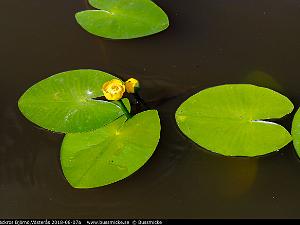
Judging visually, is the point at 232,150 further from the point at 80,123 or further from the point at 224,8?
the point at 224,8

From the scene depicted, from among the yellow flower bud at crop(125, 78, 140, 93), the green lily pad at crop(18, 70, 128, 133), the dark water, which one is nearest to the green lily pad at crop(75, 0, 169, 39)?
the dark water

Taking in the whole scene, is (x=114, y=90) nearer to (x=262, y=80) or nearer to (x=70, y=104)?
(x=70, y=104)

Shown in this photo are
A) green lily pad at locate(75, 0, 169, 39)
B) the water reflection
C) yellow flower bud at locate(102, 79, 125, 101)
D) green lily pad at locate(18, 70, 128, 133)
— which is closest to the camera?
yellow flower bud at locate(102, 79, 125, 101)

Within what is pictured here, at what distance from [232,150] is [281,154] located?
19 centimetres

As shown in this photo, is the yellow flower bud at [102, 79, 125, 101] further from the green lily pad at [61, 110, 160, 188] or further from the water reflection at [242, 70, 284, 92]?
the water reflection at [242, 70, 284, 92]

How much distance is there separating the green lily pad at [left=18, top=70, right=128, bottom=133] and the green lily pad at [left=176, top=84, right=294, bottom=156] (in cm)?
27

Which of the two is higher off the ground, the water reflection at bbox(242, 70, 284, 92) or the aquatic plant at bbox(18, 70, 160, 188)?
the water reflection at bbox(242, 70, 284, 92)

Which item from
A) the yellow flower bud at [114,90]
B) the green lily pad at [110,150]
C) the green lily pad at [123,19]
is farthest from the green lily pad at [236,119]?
the green lily pad at [123,19]

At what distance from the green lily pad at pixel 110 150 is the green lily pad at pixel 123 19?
1.39ft

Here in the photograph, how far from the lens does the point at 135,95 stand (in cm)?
172

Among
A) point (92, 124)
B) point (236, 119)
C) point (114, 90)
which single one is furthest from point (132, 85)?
point (236, 119)

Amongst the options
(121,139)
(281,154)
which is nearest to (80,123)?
(121,139)

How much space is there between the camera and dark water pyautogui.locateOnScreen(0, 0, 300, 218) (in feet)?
5.13

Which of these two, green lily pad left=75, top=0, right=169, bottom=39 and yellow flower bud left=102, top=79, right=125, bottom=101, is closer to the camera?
yellow flower bud left=102, top=79, right=125, bottom=101
